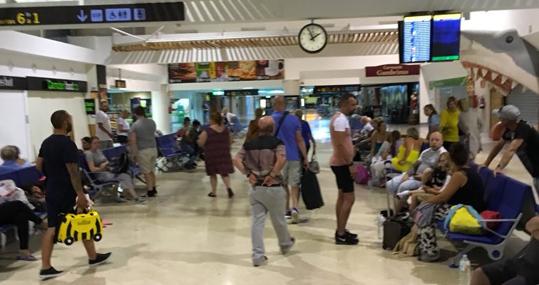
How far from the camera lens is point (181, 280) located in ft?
14.3

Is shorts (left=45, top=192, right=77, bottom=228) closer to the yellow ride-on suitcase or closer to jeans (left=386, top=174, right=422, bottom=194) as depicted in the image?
the yellow ride-on suitcase

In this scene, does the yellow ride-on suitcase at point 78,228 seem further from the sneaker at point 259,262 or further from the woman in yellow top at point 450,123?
the woman in yellow top at point 450,123

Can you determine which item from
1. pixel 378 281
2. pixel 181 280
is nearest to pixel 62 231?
pixel 181 280

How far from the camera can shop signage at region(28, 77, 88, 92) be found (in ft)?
34.1

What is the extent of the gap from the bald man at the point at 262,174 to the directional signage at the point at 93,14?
2.13 m

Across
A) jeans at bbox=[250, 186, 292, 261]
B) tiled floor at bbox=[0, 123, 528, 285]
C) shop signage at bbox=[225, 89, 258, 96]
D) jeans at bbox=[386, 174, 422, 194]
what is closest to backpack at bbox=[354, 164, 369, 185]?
tiled floor at bbox=[0, 123, 528, 285]

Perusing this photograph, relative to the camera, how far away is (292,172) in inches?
241

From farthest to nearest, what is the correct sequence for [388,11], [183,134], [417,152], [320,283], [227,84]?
1. [227,84]
2. [183,134]
3. [417,152]
4. [388,11]
5. [320,283]

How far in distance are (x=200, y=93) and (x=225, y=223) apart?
19.5 meters

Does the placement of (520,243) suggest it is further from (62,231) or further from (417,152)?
(62,231)

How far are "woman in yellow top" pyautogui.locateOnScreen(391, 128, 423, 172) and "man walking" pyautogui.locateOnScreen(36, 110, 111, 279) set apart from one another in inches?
166

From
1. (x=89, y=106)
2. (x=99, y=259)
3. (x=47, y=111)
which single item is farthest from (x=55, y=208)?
(x=89, y=106)

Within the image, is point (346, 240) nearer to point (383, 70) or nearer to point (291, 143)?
point (291, 143)

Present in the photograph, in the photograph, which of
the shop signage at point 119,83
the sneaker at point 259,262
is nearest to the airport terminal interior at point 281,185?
the sneaker at point 259,262
